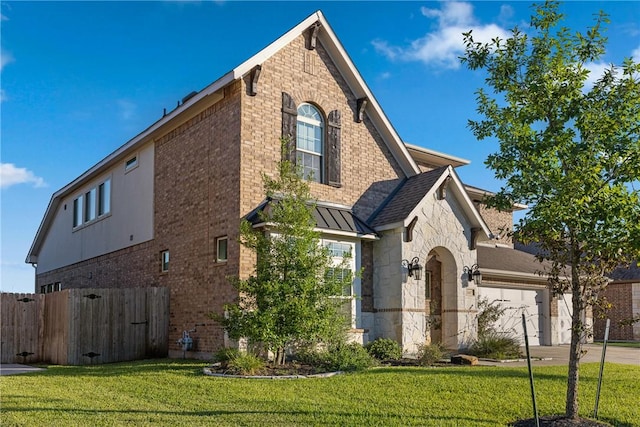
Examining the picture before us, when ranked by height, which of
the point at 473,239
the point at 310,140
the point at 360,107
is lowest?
the point at 473,239

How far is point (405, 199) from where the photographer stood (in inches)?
727

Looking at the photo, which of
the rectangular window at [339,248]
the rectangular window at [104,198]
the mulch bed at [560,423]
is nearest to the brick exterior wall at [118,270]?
the rectangular window at [104,198]

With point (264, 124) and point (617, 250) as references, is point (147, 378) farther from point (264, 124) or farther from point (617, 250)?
point (617, 250)

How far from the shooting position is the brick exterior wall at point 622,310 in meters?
29.6

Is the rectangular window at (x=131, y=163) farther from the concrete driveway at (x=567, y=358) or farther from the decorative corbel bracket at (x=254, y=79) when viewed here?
the concrete driveway at (x=567, y=358)

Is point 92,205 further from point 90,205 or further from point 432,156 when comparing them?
point 432,156

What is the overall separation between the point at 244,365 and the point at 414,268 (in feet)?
20.8

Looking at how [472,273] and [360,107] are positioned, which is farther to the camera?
[472,273]

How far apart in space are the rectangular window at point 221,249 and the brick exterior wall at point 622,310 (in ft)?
67.2

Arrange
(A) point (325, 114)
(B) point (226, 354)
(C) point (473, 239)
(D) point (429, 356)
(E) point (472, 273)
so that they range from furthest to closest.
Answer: (C) point (473, 239), (E) point (472, 273), (A) point (325, 114), (D) point (429, 356), (B) point (226, 354)

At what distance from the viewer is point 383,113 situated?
62.5 feet

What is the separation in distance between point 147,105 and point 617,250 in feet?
55.1

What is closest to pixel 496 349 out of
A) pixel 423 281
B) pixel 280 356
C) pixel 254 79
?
pixel 423 281

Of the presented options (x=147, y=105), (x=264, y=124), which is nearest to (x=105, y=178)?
(x=147, y=105)
